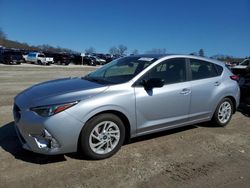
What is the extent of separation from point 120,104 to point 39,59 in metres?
43.2

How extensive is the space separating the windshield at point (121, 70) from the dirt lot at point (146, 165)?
3.89 feet

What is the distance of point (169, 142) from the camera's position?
560cm

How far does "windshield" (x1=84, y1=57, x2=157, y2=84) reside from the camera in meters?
5.28

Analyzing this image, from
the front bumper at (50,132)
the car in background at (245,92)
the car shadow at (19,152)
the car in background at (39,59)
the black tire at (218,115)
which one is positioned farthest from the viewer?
the car in background at (39,59)

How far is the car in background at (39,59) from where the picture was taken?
4516 centimetres

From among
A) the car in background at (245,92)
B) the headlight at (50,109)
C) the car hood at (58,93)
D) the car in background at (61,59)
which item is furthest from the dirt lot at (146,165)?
the car in background at (61,59)

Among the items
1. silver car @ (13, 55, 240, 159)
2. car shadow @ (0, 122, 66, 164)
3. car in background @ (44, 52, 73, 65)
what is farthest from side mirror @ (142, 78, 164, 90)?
car in background @ (44, 52, 73, 65)

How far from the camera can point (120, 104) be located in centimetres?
474

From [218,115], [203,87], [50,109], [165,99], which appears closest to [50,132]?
[50,109]

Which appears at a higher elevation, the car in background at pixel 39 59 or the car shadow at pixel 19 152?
the car in background at pixel 39 59

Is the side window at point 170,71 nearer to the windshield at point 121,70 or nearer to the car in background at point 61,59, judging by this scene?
the windshield at point 121,70

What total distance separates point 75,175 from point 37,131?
2.63ft

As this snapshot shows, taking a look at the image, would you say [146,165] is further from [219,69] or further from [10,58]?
[10,58]

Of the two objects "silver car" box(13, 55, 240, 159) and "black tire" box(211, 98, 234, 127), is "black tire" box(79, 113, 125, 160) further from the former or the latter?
"black tire" box(211, 98, 234, 127)
